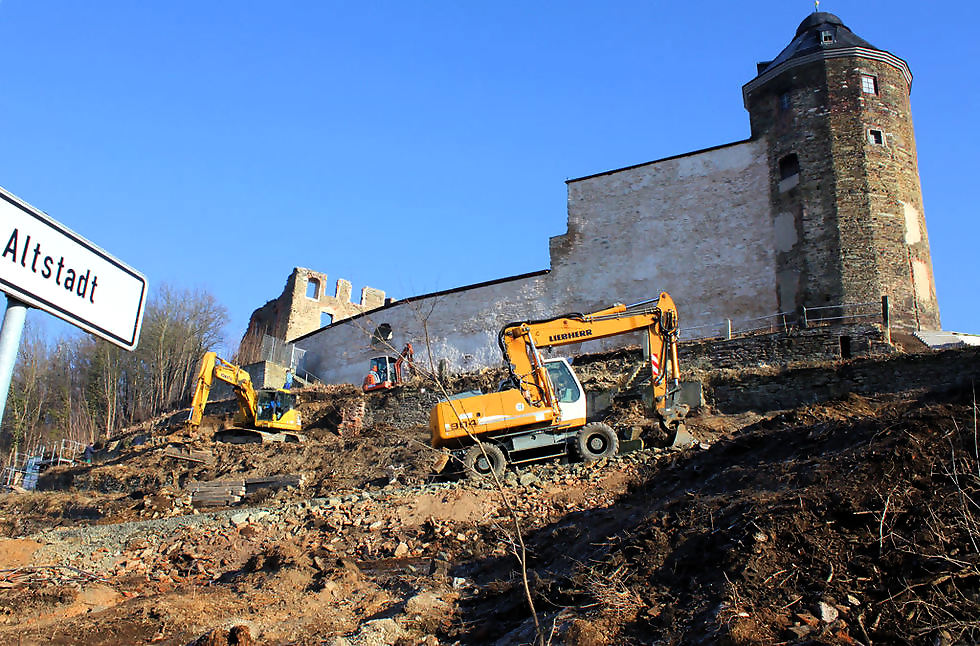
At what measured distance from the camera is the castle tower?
26603mm

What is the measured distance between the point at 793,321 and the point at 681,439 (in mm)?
12589

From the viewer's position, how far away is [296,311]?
4456 cm

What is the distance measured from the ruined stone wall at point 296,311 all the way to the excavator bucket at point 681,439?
30385 millimetres

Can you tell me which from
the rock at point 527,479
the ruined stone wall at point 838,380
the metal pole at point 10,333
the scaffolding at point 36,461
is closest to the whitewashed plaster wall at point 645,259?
the ruined stone wall at point 838,380

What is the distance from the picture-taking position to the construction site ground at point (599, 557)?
6.50 m

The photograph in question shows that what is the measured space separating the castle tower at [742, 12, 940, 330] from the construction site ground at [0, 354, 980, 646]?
43.5 ft

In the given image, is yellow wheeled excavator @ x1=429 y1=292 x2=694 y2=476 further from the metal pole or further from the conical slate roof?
the conical slate roof

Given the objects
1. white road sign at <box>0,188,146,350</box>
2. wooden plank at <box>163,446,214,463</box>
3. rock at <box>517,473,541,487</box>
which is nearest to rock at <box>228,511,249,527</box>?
rock at <box>517,473,541,487</box>

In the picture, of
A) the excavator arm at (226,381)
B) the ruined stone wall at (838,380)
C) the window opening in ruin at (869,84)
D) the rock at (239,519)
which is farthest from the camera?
the window opening in ruin at (869,84)

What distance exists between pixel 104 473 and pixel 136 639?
19.9 metres

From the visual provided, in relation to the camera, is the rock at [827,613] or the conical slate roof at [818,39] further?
the conical slate roof at [818,39]

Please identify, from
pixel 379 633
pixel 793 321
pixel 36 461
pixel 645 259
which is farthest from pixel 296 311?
pixel 379 633

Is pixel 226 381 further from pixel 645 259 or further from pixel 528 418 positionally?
pixel 645 259

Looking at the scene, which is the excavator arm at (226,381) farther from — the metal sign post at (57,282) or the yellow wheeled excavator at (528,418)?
the metal sign post at (57,282)
